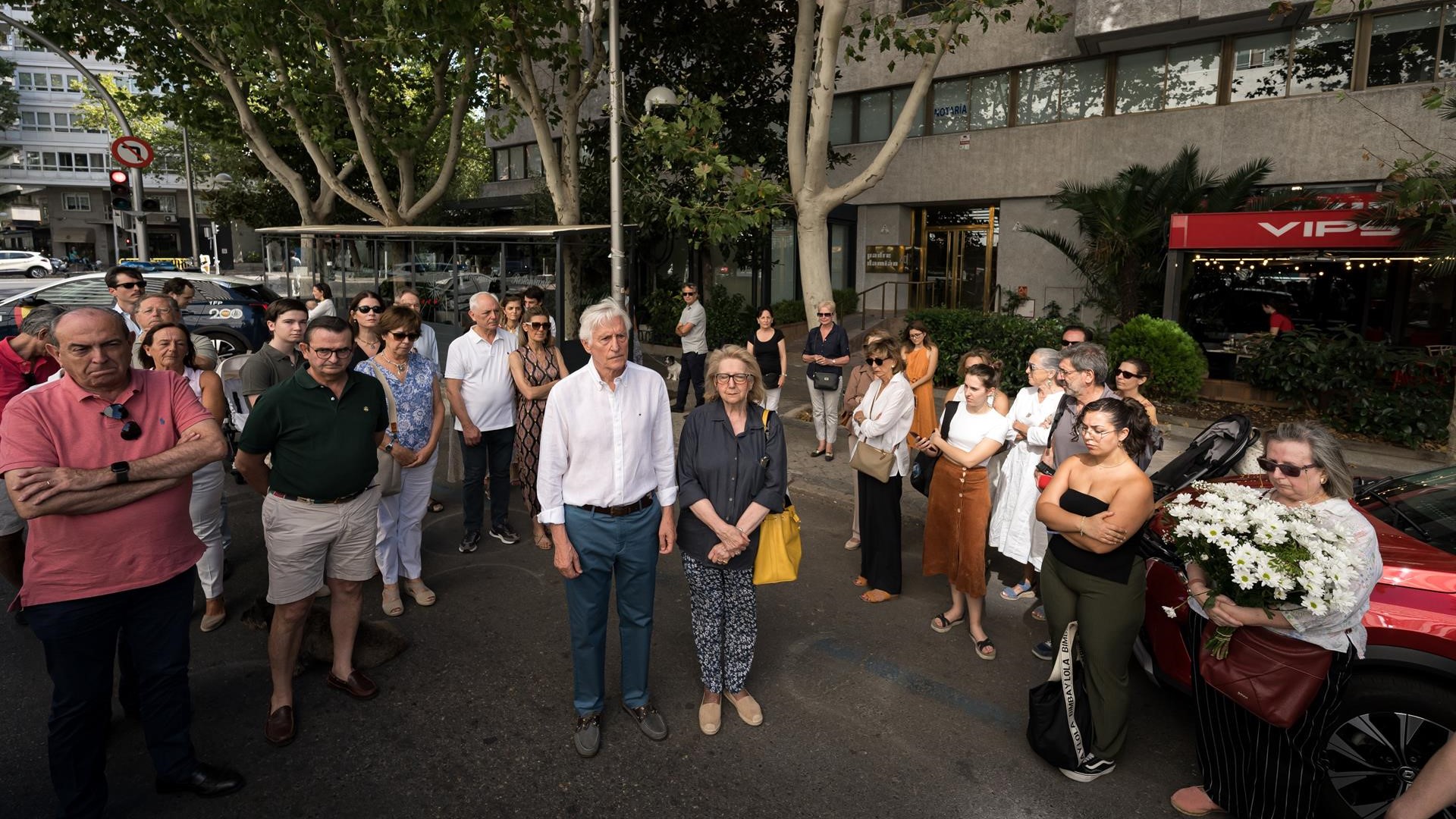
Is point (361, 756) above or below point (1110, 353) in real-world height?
below

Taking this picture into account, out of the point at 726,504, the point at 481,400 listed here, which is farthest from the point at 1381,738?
the point at 481,400

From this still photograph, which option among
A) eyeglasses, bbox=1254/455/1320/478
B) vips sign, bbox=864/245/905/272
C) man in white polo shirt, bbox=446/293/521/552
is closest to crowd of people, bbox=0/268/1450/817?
eyeglasses, bbox=1254/455/1320/478

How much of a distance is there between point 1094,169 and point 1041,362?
15.6 meters

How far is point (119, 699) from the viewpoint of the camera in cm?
388

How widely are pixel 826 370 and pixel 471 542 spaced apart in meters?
4.30

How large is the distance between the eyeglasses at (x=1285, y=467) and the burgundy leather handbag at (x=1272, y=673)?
23.7 inches

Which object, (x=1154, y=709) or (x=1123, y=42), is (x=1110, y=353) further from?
(x=1123, y=42)

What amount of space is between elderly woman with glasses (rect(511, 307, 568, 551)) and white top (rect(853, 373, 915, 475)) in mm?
2321

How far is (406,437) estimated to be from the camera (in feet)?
16.3

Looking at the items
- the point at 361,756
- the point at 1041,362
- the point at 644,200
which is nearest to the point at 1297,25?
the point at 644,200

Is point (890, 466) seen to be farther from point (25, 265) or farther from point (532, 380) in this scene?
point (25, 265)

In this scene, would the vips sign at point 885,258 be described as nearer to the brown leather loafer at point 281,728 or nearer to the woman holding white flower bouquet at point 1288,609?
the woman holding white flower bouquet at point 1288,609

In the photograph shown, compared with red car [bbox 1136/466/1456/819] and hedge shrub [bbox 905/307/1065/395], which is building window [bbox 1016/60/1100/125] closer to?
hedge shrub [bbox 905/307/1065/395]

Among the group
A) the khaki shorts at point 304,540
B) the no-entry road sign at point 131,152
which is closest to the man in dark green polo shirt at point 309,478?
the khaki shorts at point 304,540
